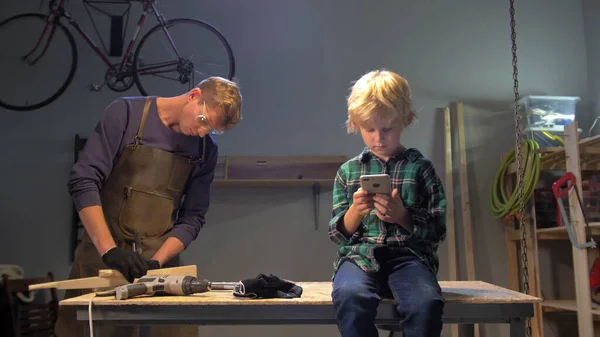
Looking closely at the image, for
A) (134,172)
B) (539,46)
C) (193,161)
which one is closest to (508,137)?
(539,46)

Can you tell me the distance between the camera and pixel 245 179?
3.43m

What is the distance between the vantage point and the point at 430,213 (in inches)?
61.9

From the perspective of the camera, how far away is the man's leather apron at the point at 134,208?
79.0 inches

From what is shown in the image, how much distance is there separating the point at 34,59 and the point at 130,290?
269 cm

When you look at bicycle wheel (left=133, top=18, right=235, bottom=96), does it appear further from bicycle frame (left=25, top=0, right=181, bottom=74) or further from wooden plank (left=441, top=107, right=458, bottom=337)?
wooden plank (left=441, top=107, right=458, bottom=337)

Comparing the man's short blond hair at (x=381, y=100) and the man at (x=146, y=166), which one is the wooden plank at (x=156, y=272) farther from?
the man's short blond hair at (x=381, y=100)

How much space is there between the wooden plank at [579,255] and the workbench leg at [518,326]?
1.50 meters

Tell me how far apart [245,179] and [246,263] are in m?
0.57

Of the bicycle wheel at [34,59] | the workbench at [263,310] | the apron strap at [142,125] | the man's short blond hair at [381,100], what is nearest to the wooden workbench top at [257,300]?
the workbench at [263,310]

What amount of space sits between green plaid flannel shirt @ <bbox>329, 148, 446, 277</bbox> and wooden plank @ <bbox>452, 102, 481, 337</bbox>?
202 cm

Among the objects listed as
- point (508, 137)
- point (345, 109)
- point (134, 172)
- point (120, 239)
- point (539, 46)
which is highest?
point (539, 46)

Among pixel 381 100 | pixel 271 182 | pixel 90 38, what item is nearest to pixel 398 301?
pixel 381 100

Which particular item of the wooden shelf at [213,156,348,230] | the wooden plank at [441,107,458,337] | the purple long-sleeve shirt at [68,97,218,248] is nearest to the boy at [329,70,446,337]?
the purple long-sleeve shirt at [68,97,218,248]

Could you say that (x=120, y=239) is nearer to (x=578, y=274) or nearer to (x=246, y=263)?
(x=246, y=263)
